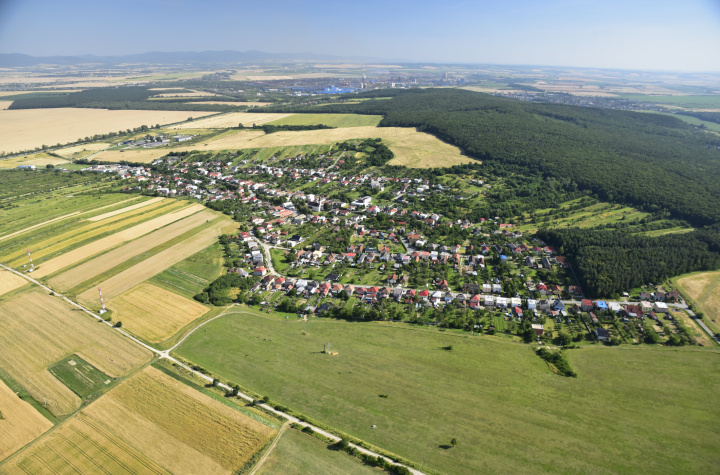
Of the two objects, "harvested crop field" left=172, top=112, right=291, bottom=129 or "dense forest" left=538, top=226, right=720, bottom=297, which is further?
"harvested crop field" left=172, top=112, right=291, bottom=129

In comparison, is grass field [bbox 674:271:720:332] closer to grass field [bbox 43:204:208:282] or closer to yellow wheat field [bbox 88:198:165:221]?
grass field [bbox 43:204:208:282]

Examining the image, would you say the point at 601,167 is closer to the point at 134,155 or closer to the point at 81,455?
the point at 81,455

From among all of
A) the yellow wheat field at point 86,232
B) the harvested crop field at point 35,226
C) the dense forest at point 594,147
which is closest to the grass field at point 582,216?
the dense forest at point 594,147

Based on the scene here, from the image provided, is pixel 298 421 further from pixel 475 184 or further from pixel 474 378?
pixel 475 184

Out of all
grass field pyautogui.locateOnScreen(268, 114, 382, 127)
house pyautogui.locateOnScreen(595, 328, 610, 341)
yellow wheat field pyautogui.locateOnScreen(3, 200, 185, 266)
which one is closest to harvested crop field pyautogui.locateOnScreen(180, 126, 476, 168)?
grass field pyautogui.locateOnScreen(268, 114, 382, 127)

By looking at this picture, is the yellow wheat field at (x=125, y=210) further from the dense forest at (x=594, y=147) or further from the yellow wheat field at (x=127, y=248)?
the dense forest at (x=594, y=147)

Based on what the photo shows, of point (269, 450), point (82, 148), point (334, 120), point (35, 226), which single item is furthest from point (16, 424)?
point (334, 120)
